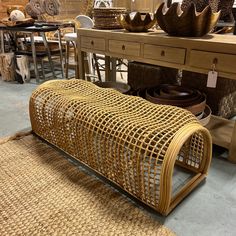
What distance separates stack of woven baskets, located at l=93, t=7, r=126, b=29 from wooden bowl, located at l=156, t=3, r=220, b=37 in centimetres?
57

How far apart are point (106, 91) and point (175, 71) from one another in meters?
0.99

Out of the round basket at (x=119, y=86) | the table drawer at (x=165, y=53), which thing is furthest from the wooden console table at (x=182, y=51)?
the round basket at (x=119, y=86)

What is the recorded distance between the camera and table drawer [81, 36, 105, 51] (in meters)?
2.06

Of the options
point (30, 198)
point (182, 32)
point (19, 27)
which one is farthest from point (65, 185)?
point (19, 27)

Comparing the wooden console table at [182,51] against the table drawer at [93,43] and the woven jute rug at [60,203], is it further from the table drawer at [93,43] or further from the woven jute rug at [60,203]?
the woven jute rug at [60,203]

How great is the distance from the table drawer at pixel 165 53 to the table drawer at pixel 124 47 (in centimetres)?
9

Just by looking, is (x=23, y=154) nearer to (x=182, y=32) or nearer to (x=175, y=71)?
(x=182, y=32)

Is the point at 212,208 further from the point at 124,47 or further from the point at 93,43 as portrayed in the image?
the point at 93,43

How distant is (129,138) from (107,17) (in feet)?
4.43

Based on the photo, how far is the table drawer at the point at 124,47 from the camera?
1818mm

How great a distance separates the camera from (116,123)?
1.21 metres

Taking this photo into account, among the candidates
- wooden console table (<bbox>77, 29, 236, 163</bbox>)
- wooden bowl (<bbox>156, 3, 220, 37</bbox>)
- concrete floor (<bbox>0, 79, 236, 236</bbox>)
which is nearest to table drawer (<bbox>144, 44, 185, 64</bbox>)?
wooden console table (<bbox>77, 29, 236, 163</bbox>)

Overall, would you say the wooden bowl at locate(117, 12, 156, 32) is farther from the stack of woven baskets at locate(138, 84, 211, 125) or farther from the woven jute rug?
the woven jute rug

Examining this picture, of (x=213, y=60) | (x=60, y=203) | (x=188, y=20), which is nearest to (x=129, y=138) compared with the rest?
Answer: (x=60, y=203)
